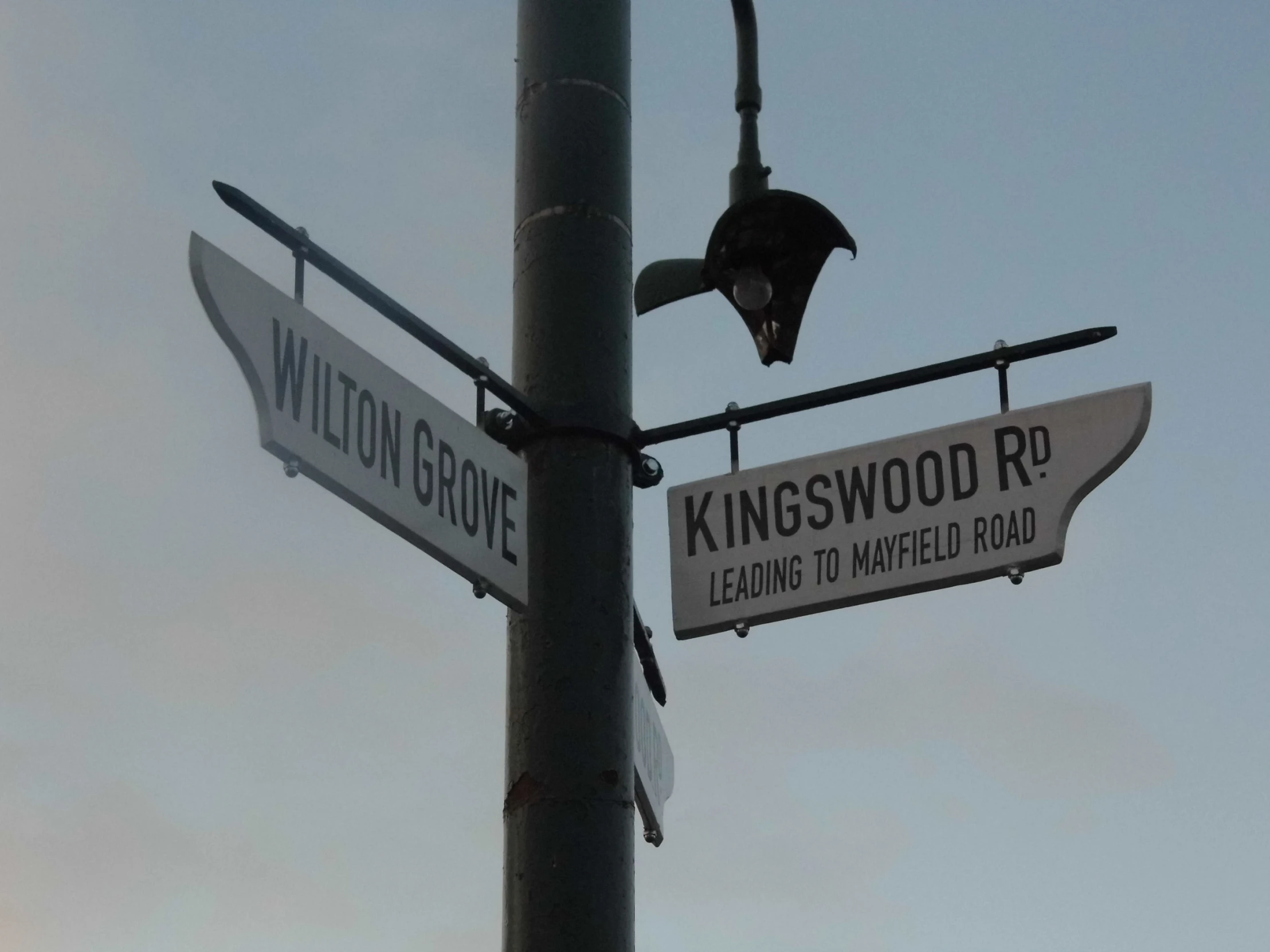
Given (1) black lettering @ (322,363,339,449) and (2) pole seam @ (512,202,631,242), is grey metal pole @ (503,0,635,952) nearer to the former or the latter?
(2) pole seam @ (512,202,631,242)

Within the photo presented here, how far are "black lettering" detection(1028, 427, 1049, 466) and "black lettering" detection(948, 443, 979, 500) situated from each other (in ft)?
0.44

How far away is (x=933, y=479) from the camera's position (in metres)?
4.42

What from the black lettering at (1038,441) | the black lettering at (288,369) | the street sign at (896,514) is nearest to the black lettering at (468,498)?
the black lettering at (288,369)

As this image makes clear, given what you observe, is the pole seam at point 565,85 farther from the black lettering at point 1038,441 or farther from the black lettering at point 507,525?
the black lettering at point 1038,441

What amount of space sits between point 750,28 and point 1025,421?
49.8 inches

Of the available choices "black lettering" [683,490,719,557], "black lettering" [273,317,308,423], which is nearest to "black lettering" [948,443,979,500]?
"black lettering" [683,490,719,557]

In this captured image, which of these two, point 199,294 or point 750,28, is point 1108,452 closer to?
point 750,28

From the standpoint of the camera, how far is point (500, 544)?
3.86 metres

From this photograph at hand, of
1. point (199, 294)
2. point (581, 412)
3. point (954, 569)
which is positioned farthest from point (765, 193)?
point (199, 294)

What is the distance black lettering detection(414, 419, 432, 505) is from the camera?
373 cm

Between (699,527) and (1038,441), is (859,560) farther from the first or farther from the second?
(1038,441)

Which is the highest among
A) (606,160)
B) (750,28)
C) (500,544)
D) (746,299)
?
(750,28)

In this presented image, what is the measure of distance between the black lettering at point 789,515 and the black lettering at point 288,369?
134 centimetres

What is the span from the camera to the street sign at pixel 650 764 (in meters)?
4.47
